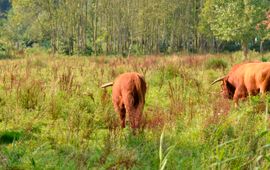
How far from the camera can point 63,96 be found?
8.75 metres

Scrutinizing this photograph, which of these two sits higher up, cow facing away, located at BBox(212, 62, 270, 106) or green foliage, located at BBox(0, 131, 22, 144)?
cow facing away, located at BBox(212, 62, 270, 106)

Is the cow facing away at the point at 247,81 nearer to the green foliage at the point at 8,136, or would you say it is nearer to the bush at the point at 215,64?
the green foliage at the point at 8,136

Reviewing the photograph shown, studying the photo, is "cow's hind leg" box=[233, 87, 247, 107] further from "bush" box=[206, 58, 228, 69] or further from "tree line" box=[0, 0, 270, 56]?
"tree line" box=[0, 0, 270, 56]

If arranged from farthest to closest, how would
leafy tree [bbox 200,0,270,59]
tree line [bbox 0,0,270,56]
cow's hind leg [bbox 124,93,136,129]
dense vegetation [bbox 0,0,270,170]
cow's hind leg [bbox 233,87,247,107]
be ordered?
tree line [bbox 0,0,270,56] < leafy tree [bbox 200,0,270,59] < cow's hind leg [bbox 233,87,247,107] < cow's hind leg [bbox 124,93,136,129] < dense vegetation [bbox 0,0,270,170]

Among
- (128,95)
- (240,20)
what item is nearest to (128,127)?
(128,95)

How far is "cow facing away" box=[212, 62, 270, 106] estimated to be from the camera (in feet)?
27.7

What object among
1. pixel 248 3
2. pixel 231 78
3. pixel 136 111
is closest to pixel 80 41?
pixel 248 3

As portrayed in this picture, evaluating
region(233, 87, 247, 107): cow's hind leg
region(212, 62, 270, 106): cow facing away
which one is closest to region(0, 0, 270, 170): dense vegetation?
region(212, 62, 270, 106): cow facing away

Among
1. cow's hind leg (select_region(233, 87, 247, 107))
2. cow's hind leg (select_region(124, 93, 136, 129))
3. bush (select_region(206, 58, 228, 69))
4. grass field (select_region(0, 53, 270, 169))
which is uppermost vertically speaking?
Result: cow's hind leg (select_region(124, 93, 136, 129))

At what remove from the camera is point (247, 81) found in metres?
8.95

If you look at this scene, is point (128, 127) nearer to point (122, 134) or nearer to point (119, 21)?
point (122, 134)

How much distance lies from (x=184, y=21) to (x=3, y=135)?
45.5 metres

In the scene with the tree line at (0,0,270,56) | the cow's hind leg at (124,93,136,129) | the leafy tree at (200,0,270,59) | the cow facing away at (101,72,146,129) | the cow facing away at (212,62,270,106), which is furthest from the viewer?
the tree line at (0,0,270,56)

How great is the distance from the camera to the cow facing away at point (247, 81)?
845 cm
